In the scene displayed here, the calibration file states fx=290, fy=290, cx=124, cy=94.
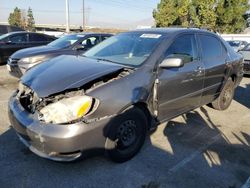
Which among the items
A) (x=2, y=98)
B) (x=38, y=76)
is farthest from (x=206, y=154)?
(x=2, y=98)

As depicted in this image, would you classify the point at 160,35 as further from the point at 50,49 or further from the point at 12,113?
the point at 50,49

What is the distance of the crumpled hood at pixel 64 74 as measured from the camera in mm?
3277

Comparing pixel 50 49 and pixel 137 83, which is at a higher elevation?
pixel 137 83

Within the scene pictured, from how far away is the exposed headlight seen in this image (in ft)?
→ 10.1

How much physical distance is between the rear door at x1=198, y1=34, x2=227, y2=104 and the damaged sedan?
27mm

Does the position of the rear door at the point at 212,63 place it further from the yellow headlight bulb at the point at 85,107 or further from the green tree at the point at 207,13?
the green tree at the point at 207,13

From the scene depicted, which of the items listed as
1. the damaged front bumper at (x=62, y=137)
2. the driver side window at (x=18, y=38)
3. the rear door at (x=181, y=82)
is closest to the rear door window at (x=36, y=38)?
the driver side window at (x=18, y=38)

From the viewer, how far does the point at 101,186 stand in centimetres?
319

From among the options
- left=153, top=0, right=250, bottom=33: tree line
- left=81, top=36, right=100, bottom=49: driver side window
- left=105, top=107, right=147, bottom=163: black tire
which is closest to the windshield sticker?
left=105, top=107, right=147, bottom=163: black tire

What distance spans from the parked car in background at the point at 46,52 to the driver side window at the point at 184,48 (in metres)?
4.38

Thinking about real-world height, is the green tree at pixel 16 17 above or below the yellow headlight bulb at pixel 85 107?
below

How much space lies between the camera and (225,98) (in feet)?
19.6

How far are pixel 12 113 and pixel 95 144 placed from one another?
46.4 inches

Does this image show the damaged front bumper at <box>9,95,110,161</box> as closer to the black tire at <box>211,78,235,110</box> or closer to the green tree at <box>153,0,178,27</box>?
the black tire at <box>211,78,235,110</box>
